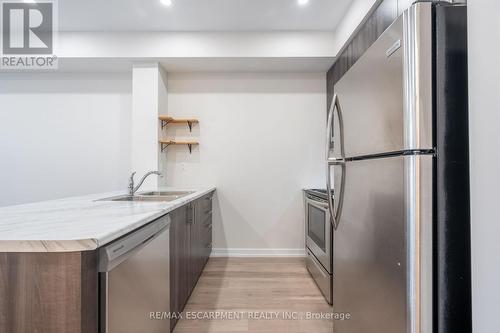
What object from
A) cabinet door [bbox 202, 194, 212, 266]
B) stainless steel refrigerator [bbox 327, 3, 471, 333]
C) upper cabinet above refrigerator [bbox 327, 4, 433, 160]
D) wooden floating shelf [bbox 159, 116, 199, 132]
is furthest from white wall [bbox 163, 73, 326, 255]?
stainless steel refrigerator [bbox 327, 3, 471, 333]

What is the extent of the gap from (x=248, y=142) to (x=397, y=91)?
105 inches

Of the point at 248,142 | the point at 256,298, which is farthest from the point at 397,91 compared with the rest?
the point at 248,142

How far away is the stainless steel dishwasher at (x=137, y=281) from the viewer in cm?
90

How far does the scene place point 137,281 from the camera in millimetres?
1127

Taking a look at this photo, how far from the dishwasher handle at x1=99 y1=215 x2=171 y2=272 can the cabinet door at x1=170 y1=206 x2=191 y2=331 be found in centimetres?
36

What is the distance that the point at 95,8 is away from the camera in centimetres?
266

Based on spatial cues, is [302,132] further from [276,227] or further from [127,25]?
[127,25]

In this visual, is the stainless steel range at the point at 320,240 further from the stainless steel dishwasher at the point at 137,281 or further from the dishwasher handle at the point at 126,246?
the dishwasher handle at the point at 126,246

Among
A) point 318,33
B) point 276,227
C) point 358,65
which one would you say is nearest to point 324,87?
point 318,33

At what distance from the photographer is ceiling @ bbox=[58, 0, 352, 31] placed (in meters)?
2.60

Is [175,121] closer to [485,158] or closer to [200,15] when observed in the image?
[200,15]

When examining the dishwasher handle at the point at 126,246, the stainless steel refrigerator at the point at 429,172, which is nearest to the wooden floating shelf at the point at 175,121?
the dishwasher handle at the point at 126,246

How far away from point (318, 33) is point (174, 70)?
1860 mm

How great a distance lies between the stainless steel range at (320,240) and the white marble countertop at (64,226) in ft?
4.63
